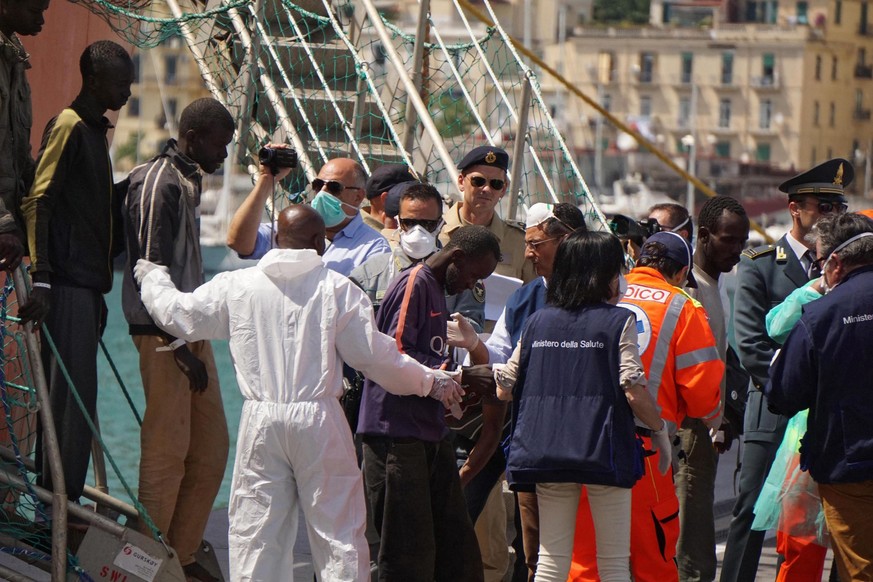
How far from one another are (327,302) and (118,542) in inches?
51.8

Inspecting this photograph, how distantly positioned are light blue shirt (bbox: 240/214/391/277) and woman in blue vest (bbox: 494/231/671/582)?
1661 mm

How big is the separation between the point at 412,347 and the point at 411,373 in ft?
1.04

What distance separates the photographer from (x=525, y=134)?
9.94m

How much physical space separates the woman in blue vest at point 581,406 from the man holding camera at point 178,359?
4.58 ft

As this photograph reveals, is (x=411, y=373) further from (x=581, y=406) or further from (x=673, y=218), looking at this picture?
(x=673, y=218)

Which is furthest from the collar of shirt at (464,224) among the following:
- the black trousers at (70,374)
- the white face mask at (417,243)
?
the black trousers at (70,374)

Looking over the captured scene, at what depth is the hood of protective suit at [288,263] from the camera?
6.06m

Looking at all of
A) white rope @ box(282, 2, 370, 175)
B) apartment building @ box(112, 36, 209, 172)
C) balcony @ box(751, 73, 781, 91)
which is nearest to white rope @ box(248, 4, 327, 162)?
white rope @ box(282, 2, 370, 175)

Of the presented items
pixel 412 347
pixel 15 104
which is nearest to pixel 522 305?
pixel 412 347

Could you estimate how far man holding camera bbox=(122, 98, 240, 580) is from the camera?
6.47 meters

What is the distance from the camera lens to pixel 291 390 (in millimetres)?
5973

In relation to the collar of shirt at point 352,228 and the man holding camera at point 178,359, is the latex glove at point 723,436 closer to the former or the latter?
the collar of shirt at point 352,228

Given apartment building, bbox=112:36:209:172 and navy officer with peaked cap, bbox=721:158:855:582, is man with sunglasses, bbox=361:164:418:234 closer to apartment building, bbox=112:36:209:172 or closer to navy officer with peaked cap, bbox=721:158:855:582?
navy officer with peaked cap, bbox=721:158:855:582

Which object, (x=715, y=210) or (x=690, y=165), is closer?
(x=715, y=210)
